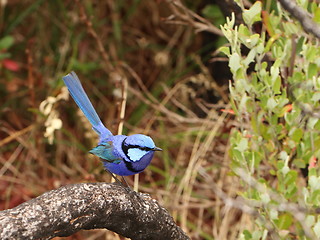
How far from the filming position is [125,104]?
4.53 m

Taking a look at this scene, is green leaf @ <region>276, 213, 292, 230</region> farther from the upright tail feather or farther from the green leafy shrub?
the upright tail feather

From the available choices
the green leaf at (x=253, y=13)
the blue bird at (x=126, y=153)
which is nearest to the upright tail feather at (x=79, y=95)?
the blue bird at (x=126, y=153)

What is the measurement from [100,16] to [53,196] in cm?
387

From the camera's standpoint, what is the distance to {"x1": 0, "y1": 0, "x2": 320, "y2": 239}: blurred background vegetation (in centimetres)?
407

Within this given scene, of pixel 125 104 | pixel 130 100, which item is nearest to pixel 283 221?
pixel 125 104

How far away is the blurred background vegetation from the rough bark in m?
1.21

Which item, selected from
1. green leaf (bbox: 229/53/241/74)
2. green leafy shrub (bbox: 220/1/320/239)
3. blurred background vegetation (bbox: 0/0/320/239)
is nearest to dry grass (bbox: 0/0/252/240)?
blurred background vegetation (bbox: 0/0/320/239)

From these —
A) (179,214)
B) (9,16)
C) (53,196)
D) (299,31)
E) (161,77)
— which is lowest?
(179,214)

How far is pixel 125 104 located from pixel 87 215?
2.61 m

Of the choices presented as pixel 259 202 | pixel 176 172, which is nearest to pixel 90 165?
pixel 176 172

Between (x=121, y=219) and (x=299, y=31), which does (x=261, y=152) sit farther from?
(x=121, y=219)

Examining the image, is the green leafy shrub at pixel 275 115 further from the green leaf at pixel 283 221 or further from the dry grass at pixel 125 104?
the dry grass at pixel 125 104

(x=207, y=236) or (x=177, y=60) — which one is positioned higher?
(x=177, y=60)

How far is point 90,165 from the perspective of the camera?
15.3 ft
